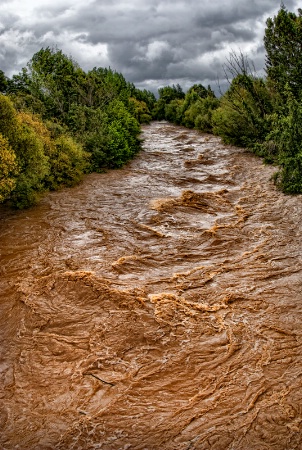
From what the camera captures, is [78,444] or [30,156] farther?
[30,156]

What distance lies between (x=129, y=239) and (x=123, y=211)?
4.86 metres

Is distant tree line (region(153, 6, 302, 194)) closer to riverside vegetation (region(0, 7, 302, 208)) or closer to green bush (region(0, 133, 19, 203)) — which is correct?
riverside vegetation (region(0, 7, 302, 208))

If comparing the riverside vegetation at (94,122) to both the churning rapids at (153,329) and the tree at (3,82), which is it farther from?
the churning rapids at (153,329)

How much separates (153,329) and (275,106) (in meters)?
31.8

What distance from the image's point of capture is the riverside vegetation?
2323 centimetres

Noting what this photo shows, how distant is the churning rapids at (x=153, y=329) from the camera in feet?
28.0

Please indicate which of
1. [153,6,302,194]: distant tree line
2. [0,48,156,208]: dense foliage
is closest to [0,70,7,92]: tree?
[0,48,156,208]: dense foliage

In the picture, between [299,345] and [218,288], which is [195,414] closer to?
[299,345]

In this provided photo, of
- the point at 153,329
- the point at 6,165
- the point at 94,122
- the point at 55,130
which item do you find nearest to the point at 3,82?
the point at 94,122

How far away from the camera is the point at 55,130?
2994 cm

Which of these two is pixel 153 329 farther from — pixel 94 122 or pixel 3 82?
pixel 3 82

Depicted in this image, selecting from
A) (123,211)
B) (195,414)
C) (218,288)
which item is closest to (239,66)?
(123,211)

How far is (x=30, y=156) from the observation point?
75.9ft

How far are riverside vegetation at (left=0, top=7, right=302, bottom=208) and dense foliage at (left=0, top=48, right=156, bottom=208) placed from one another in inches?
2.3
